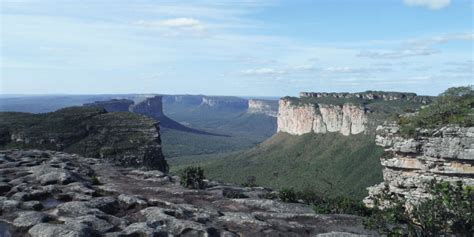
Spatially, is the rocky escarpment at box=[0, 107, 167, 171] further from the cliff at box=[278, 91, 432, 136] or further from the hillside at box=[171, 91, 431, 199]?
the cliff at box=[278, 91, 432, 136]

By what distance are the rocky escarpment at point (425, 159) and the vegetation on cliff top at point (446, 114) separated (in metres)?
0.82

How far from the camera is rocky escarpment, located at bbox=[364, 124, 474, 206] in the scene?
3491 centimetres

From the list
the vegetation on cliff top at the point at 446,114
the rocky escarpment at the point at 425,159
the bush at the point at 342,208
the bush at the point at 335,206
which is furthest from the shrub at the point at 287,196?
the vegetation on cliff top at the point at 446,114

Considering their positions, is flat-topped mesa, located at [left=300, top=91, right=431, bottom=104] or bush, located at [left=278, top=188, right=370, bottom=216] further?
flat-topped mesa, located at [left=300, top=91, right=431, bottom=104]

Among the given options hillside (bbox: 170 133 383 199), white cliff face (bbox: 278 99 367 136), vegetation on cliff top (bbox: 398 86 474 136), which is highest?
vegetation on cliff top (bbox: 398 86 474 136)

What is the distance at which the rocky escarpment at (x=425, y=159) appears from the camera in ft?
115

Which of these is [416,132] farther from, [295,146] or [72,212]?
[295,146]

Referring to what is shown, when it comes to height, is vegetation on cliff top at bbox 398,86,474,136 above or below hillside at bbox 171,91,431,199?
above

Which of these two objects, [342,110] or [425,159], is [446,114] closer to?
[425,159]

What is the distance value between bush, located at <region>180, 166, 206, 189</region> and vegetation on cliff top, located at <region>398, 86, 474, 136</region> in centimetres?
1826

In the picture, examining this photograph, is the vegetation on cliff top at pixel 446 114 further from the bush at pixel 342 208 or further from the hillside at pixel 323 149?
the hillside at pixel 323 149

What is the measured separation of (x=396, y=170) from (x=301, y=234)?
1783 cm

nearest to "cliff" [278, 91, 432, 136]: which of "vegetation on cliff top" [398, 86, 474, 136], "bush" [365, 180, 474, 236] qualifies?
"vegetation on cliff top" [398, 86, 474, 136]

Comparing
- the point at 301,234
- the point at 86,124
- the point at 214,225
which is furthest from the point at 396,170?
the point at 86,124
